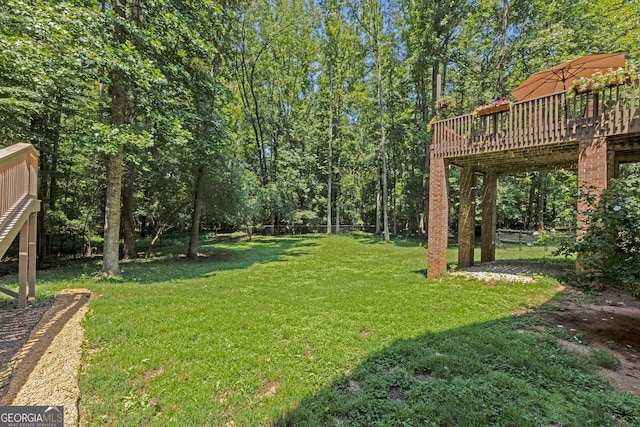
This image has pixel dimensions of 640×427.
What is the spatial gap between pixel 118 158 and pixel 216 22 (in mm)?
5273

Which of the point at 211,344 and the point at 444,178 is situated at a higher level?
the point at 444,178

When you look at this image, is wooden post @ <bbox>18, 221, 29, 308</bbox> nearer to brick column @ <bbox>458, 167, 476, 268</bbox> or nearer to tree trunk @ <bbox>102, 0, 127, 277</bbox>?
tree trunk @ <bbox>102, 0, 127, 277</bbox>

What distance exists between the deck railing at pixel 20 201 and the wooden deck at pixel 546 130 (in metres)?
7.90

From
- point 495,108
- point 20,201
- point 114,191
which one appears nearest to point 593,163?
point 495,108

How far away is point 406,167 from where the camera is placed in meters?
22.3

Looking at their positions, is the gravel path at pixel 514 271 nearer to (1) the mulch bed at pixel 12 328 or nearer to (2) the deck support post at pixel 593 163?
(2) the deck support post at pixel 593 163

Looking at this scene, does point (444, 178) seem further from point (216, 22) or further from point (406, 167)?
point (406, 167)

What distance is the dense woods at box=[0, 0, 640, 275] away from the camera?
6.25 metres

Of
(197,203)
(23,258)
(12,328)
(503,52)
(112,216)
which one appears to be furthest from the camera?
(503,52)

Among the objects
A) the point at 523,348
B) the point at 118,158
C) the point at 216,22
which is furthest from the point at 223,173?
the point at 523,348

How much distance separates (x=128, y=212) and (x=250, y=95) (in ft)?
51.8

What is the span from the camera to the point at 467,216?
8.27 metres

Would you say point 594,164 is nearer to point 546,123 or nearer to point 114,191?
point 546,123

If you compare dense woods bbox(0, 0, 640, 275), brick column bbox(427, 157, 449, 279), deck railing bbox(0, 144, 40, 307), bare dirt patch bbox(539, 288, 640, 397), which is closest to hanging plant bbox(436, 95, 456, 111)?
brick column bbox(427, 157, 449, 279)
